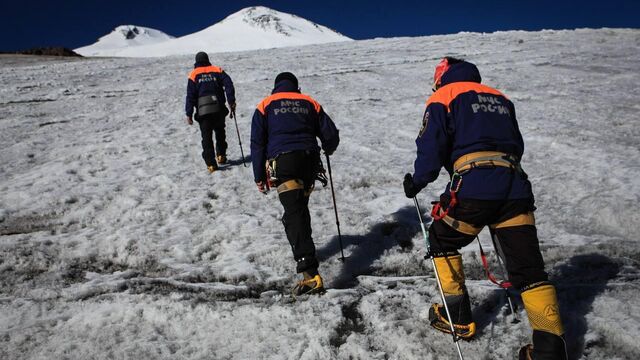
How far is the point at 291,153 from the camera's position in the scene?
14.9ft

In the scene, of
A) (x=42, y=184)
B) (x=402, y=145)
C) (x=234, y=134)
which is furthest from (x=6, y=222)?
(x=402, y=145)

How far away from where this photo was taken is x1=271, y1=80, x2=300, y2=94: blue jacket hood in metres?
4.90

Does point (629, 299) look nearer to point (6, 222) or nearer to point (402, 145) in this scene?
point (402, 145)

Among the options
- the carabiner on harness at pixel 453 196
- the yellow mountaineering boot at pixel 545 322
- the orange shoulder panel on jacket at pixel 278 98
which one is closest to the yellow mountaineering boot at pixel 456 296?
the carabiner on harness at pixel 453 196

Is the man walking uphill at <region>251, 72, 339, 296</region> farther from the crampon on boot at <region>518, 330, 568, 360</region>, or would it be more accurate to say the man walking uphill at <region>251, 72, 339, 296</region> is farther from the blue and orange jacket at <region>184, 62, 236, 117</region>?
the blue and orange jacket at <region>184, 62, 236, 117</region>

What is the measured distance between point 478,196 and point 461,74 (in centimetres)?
115

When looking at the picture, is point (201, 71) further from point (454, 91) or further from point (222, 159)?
point (454, 91)

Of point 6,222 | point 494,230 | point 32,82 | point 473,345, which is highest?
point 32,82

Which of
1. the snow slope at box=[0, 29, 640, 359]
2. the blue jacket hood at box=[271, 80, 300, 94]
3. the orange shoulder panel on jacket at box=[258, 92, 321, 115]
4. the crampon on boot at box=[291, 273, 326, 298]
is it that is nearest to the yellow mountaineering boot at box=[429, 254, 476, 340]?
the snow slope at box=[0, 29, 640, 359]

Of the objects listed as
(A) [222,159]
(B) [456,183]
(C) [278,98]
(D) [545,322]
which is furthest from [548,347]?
(A) [222,159]

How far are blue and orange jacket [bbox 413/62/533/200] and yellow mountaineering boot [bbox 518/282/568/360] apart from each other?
0.72m

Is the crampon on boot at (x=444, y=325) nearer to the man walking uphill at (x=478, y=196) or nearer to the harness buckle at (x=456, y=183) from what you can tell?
the man walking uphill at (x=478, y=196)

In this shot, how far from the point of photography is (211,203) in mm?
6762

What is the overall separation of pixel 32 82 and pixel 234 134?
12.0 m
